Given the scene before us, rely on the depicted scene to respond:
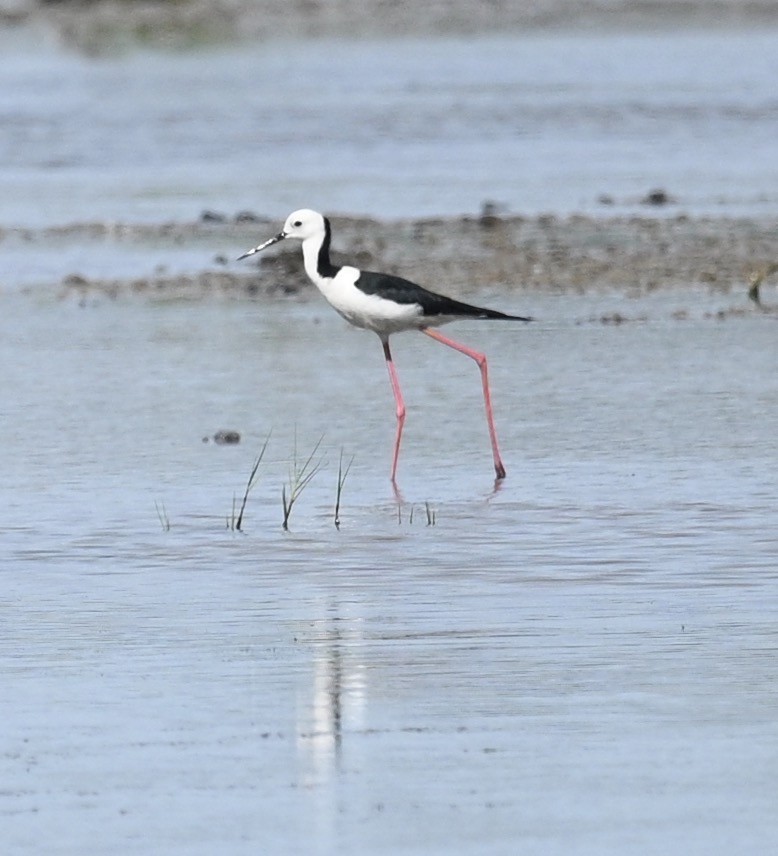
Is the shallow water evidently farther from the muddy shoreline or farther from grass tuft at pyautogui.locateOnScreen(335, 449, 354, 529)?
the muddy shoreline

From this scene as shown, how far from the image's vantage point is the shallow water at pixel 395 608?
532 cm

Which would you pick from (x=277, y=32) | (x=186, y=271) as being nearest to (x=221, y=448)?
(x=186, y=271)

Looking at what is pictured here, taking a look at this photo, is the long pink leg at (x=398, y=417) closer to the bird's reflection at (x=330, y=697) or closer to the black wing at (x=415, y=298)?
the black wing at (x=415, y=298)

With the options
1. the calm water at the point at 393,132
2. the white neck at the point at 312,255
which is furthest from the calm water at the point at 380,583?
the calm water at the point at 393,132

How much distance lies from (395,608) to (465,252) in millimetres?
11519

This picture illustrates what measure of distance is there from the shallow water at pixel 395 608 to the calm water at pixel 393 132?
33.5 feet

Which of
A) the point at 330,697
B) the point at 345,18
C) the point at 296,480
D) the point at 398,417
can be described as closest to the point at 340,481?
the point at 296,480

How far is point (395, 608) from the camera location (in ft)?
24.3

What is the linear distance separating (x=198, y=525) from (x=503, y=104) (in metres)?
28.9

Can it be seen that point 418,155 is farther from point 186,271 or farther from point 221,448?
point 221,448

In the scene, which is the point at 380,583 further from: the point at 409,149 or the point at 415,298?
the point at 409,149

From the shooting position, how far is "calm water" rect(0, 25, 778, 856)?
5.36 m

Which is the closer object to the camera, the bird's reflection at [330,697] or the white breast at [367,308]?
the bird's reflection at [330,697]

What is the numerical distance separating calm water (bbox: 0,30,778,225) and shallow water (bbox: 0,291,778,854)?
10202 millimetres
